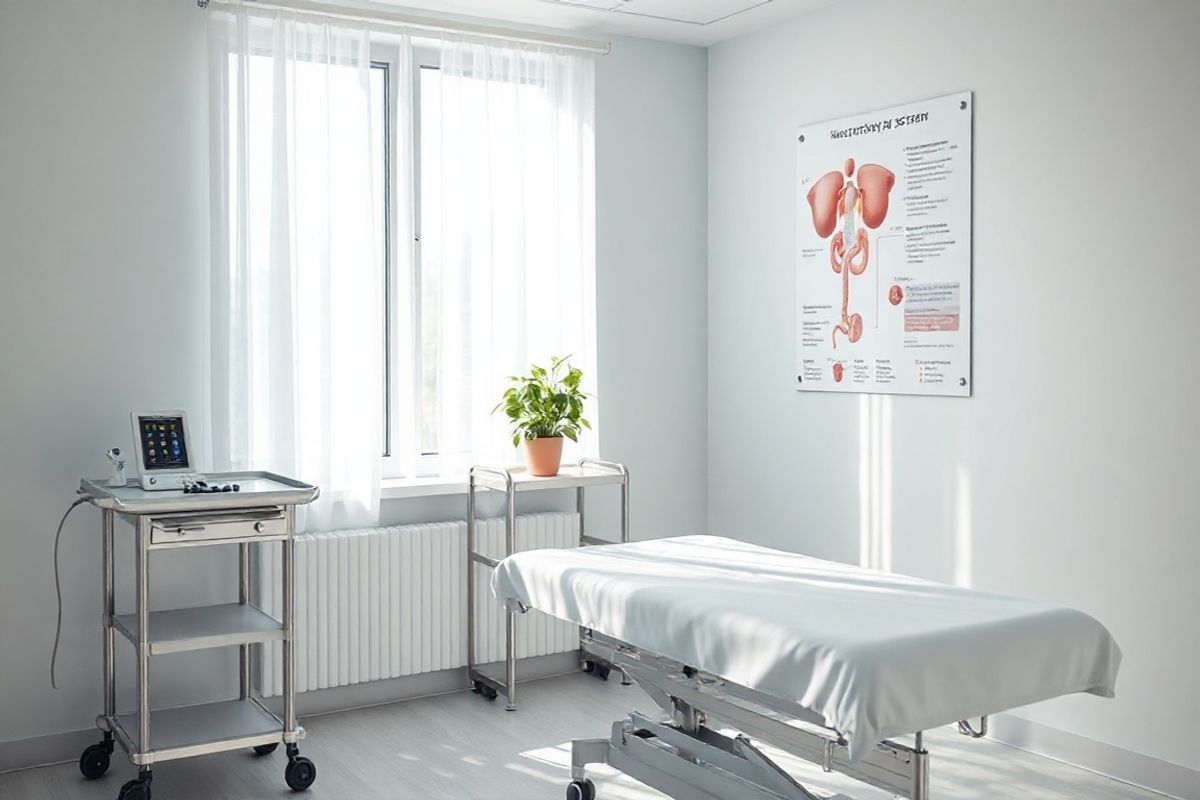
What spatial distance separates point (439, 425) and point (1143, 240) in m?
2.47

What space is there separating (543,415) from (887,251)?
1391 millimetres

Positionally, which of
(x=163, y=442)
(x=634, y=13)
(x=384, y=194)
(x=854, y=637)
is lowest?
(x=854, y=637)

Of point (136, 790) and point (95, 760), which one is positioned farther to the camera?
point (95, 760)

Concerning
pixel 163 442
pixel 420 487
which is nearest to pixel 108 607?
pixel 163 442

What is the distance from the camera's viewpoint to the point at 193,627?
341cm

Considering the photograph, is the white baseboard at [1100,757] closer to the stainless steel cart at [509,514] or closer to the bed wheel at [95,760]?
the stainless steel cart at [509,514]

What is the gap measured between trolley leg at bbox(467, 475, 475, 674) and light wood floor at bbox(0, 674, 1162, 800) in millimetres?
267

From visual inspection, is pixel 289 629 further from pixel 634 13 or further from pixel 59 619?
pixel 634 13

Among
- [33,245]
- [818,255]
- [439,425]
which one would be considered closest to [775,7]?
[818,255]

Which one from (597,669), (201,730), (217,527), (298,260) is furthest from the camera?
(597,669)

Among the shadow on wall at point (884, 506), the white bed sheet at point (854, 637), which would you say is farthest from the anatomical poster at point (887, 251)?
the white bed sheet at point (854, 637)

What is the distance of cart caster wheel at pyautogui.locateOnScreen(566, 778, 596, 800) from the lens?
126 inches

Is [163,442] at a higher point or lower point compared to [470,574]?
higher

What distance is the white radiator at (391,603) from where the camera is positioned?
3.96m
